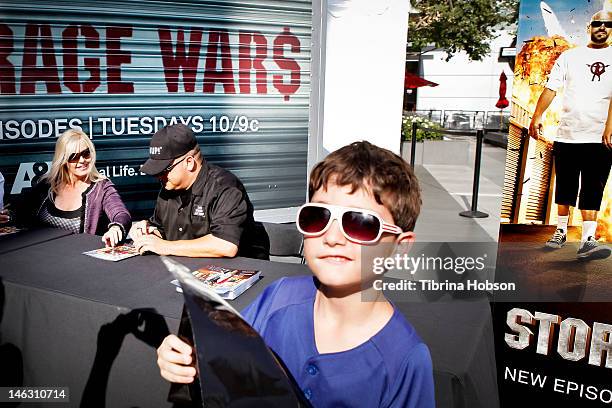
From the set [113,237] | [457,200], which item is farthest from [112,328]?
[457,200]

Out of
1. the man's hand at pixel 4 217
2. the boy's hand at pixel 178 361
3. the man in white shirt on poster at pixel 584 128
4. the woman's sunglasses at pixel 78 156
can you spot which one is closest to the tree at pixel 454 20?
the man in white shirt on poster at pixel 584 128

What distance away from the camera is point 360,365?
1.12 meters

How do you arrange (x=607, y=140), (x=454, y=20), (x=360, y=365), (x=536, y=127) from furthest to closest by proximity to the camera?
1. (x=454, y=20)
2. (x=536, y=127)
3. (x=607, y=140)
4. (x=360, y=365)

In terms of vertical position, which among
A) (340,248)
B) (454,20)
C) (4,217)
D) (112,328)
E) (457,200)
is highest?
(454,20)

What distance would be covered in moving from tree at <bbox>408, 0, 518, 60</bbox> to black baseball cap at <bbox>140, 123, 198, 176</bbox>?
11.1 meters

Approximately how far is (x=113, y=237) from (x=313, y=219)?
195cm

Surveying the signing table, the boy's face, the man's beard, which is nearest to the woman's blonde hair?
the signing table

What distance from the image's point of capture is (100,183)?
353 cm

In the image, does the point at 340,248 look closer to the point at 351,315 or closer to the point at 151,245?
the point at 351,315

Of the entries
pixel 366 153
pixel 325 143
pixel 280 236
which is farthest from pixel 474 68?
pixel 366 153

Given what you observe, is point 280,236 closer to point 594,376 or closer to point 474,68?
point 594,376

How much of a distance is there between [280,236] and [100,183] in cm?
132

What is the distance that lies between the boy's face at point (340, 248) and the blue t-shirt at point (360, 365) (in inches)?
5.5

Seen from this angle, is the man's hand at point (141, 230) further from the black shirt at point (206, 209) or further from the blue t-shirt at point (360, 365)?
the blue t-shirt at point (360, 365)
